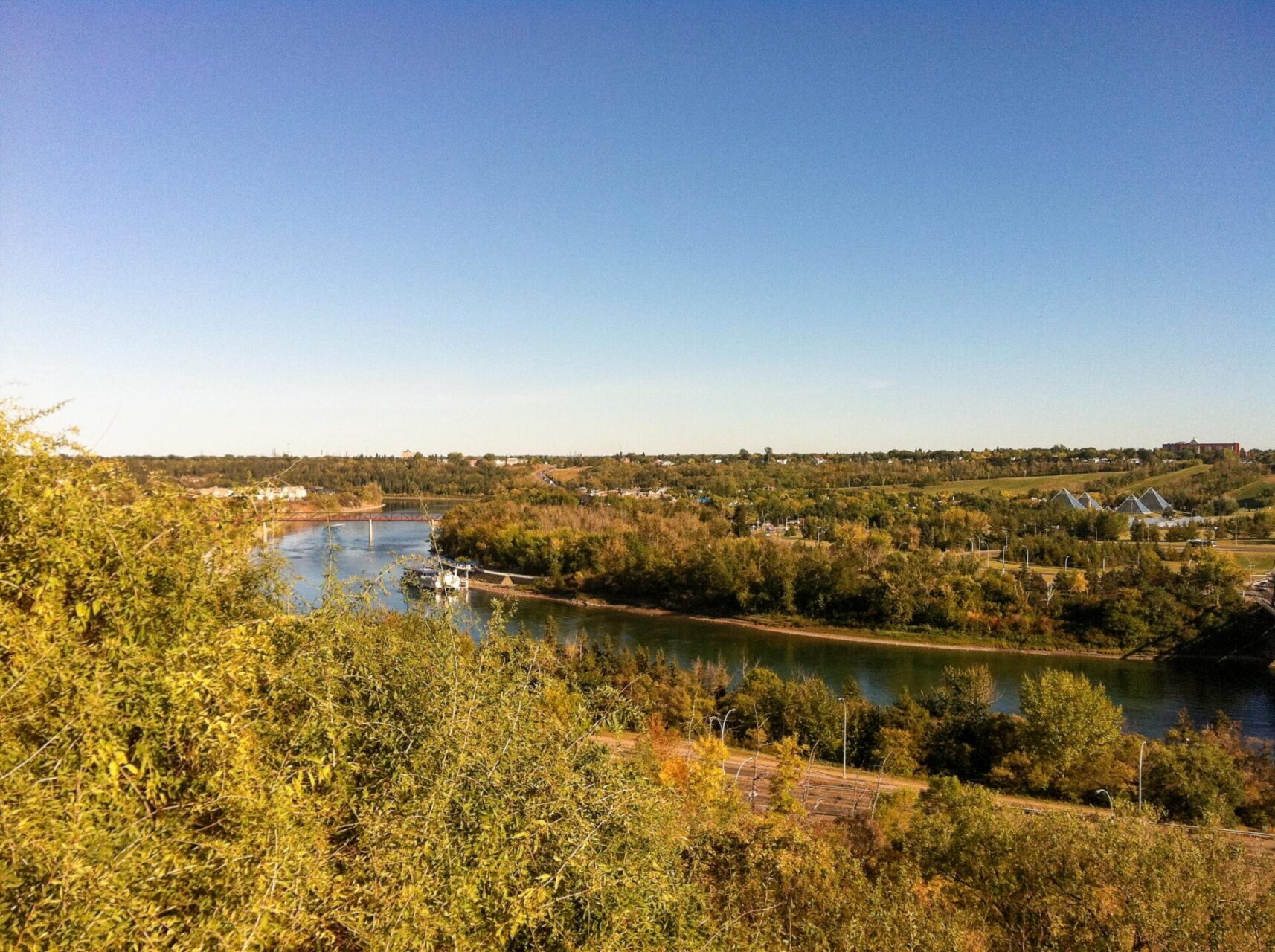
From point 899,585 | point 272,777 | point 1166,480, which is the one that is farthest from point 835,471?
point 272,777

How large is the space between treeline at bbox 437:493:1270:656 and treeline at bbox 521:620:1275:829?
8.25m

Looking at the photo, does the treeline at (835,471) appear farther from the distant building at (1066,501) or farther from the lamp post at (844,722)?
the lamp post at (844,722)

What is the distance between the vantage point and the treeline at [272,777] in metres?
1.79

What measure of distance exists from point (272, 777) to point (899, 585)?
24.0 metres

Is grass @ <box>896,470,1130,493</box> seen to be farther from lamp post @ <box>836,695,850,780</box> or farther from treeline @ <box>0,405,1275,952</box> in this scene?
treeline @ <box>0,405,1275,952</box>

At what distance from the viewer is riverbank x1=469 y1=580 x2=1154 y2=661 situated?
21047 mm

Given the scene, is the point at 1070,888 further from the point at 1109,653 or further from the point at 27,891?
the point at 1109,653

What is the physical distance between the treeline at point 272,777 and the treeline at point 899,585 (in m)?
20.6

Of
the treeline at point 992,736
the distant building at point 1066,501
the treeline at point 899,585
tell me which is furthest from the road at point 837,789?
the distant building at point 1066,501

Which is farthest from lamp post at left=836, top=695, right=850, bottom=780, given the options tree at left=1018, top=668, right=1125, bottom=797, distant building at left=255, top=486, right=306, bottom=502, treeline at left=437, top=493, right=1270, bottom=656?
distant building at left=255, top=486, right=306, bottom=502

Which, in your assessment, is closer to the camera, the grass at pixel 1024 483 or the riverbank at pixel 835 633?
the riverbank at pixel 835 633

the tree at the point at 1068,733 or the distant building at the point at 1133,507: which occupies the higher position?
the distant building at the point at 1133,507

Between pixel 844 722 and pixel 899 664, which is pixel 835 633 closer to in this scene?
pixel 899 664

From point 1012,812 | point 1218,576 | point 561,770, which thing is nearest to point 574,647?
point 1012,812
